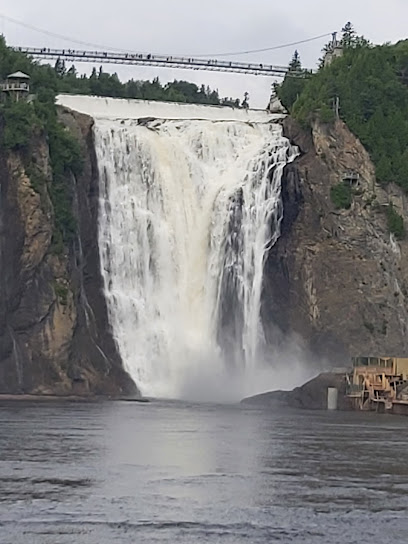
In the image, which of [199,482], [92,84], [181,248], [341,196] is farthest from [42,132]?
[199,482]

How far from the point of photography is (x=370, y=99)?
431ft

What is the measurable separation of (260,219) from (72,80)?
163 ft

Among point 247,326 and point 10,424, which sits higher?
point 247,326

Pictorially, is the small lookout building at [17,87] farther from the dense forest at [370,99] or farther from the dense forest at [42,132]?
the dense forest at [370,99]

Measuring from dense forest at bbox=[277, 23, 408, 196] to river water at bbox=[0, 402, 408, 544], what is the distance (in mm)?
52416

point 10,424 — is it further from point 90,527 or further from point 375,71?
point 375,71

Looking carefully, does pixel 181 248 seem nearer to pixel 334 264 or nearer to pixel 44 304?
pixel 334 264

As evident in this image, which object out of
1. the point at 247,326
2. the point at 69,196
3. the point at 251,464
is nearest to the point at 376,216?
the point at 247,326

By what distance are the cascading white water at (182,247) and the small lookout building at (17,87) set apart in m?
6.43

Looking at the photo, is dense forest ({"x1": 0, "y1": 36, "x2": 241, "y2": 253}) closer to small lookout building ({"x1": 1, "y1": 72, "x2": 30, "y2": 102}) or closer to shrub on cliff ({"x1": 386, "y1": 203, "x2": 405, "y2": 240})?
small lookout building ({"x1": 1, "y1": 72, "x2": 30, "y2": 102})

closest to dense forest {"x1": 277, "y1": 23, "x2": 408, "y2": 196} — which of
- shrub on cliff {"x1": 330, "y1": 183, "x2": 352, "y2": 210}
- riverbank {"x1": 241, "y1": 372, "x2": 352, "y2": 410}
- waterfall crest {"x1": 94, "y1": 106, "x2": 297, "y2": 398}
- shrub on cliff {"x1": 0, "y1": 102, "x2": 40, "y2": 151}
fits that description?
shrub on cliff {"x1": 330, "y1": 183, "x2": 352, "y2": 210}

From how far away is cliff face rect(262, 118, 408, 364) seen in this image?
388 feet

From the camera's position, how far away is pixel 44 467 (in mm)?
53406

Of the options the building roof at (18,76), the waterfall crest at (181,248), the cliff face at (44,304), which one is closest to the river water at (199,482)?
the cliff face at (44,304)
